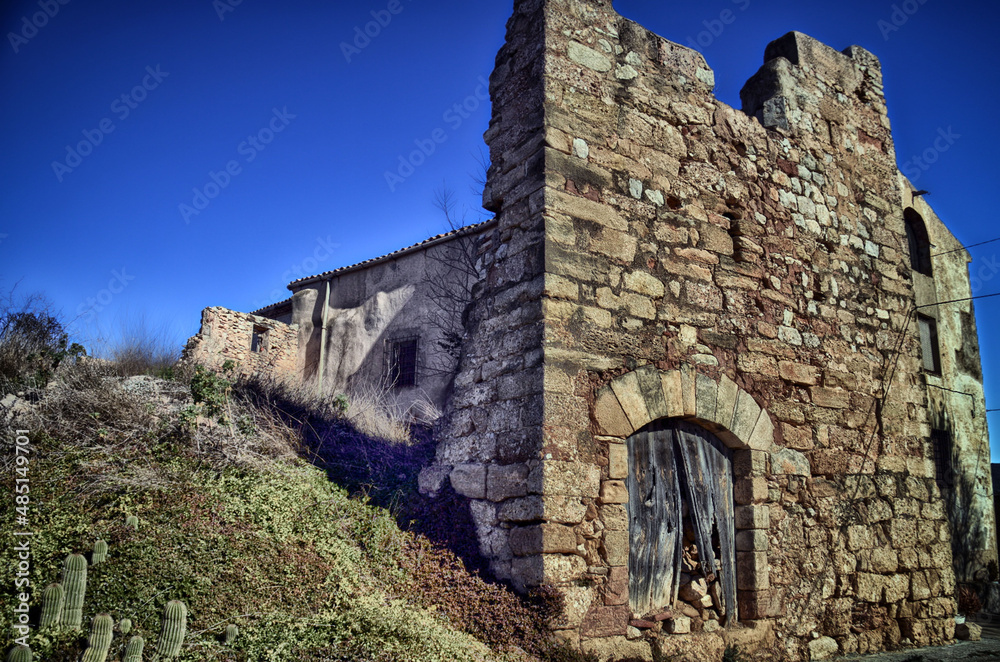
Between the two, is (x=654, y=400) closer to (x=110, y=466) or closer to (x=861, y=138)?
(x=110, y=466)

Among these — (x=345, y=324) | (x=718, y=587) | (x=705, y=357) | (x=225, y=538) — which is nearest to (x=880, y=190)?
(x=705, y=357)

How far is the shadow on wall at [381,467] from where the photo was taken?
4382 millimetres

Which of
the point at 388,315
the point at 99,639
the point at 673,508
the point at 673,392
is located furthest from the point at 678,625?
the point at 388,315

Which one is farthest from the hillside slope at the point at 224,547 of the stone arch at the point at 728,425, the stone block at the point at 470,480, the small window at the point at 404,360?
the small window at the point at 404,360

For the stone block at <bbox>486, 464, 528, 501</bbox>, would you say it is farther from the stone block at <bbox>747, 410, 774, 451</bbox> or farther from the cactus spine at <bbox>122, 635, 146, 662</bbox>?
the cactus spine at <bbox>122, 635, 146, 662</bbox>

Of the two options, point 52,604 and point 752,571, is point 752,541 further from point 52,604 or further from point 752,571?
point 52,604

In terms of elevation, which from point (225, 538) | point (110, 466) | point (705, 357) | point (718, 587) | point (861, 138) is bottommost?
point (718, 587)

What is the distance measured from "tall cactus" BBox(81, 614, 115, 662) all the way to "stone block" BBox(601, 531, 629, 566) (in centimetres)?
261

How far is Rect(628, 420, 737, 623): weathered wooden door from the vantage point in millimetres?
4480

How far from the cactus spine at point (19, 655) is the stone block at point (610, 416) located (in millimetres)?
3060

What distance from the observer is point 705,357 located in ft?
16.1

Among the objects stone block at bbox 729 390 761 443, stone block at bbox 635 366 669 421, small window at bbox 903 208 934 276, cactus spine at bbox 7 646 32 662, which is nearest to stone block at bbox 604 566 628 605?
stone block at bbox 635 366 669 421

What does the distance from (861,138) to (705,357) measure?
11.1ft

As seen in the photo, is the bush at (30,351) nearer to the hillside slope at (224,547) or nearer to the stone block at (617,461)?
the hillside slope at (224,547)
